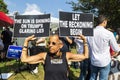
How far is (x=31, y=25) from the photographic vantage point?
7.50m

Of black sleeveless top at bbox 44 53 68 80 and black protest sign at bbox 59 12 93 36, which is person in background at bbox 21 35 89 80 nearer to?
black sleeveless top at bbox 44 53 68 80

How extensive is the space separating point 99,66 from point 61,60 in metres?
2.90

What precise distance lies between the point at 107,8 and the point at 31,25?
92.5ft

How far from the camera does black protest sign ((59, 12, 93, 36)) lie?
7.38 meters

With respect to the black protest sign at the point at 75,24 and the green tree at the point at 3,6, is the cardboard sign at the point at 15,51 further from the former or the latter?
the green tree at the point at 3,6

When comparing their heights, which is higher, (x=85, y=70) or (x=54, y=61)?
(x=54, y=61)

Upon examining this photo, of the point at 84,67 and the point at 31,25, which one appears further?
the point at 84,67

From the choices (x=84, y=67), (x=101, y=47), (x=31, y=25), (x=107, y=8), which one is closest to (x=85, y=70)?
(x=84, y=67)

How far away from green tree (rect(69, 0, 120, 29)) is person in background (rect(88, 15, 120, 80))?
2478 cm

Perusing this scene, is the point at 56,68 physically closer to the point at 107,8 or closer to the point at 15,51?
the point at 15,51

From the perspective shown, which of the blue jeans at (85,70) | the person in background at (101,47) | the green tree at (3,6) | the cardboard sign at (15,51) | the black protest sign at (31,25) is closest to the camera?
the black protest sign at (31,25)

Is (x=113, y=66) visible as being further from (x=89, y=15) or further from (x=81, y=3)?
(x=81, y=3)

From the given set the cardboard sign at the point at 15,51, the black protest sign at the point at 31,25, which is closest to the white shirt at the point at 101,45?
the black protest sign at the point at 31,25

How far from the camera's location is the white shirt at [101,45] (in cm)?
859
